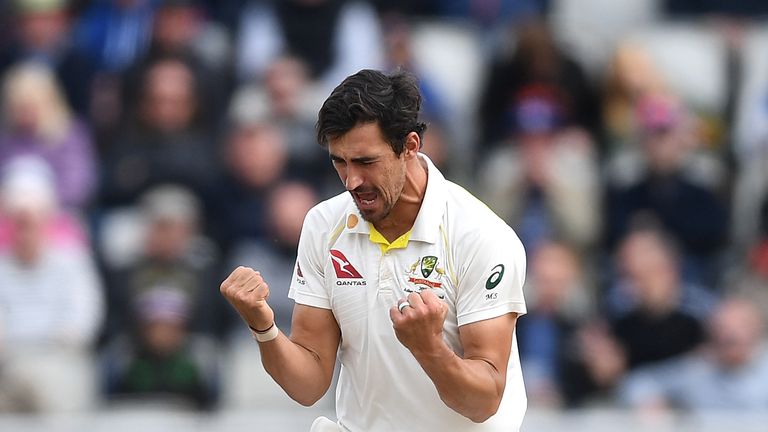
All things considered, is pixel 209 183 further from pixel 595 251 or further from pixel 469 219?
pixel 469 219

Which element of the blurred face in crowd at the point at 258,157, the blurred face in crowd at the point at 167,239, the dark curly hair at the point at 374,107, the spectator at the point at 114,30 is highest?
the dark curly hair at the point at 374,107

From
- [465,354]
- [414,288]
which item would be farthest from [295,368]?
[465,354]

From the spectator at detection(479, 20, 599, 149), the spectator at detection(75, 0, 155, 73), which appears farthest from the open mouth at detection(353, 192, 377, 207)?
the spectator at detection(75, 0, 155, 73)

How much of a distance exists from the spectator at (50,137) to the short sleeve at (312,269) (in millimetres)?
5013

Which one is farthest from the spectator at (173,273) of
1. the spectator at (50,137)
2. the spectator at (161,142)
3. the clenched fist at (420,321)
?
the clenched fist at (420,321)

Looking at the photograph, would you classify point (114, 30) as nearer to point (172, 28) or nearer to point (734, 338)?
point (172, 28)

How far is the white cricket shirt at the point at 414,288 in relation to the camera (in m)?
4.90

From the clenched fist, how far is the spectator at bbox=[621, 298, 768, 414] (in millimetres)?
4518

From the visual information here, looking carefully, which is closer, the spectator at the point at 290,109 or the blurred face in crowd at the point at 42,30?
the spectator at the point at 290,109

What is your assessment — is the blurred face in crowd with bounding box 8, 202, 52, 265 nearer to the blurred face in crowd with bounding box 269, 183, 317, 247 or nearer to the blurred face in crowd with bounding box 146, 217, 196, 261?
the blurred face in crowd with bounding box 146, 217, 196, 261

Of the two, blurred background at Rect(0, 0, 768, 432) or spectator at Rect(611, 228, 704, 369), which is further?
spectator at Rect(611, 228, 704, 369)

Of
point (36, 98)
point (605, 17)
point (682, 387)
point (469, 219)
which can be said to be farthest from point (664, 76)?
point (469, 219)

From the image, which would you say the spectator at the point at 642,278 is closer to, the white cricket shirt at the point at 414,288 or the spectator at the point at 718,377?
the spectator at the point at 718,377

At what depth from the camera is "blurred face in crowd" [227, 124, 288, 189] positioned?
971cm
